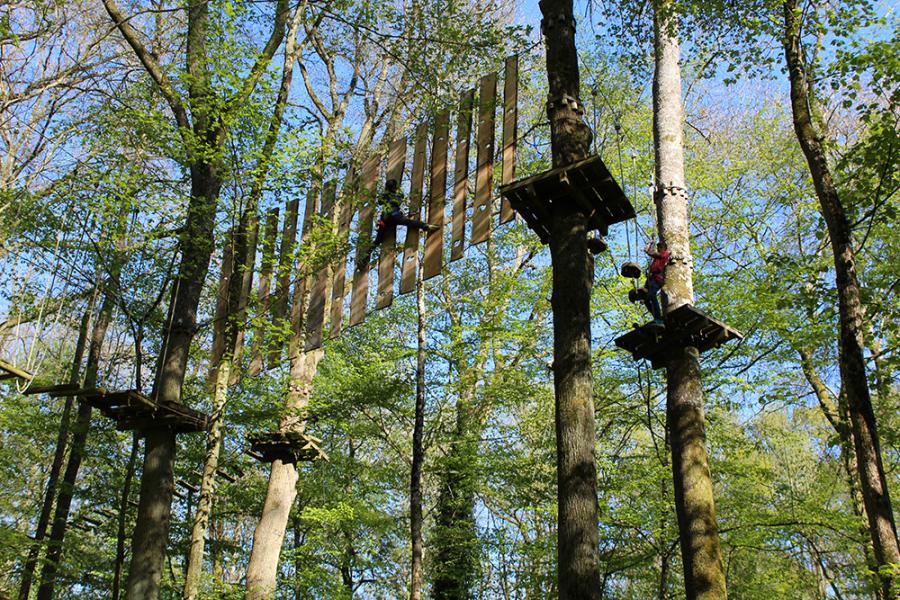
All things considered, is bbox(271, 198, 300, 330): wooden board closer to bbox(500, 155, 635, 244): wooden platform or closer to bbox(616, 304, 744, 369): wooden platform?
bbox(500, 155, 635, 244): wooden platform

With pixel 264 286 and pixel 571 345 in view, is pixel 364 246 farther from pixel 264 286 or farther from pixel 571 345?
pixel 571 345

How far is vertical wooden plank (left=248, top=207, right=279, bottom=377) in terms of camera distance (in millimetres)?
9516

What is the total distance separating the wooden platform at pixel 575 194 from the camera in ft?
17.7

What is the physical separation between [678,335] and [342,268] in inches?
176

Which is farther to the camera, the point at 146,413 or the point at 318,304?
the point at 318,304

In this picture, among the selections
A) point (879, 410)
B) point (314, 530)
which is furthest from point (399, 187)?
point (314, 530)

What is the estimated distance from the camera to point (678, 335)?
20.8 ft

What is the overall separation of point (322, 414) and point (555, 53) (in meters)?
7.11

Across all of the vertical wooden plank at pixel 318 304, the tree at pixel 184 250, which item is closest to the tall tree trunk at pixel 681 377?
the vertical wooden plank at pixel 318 304

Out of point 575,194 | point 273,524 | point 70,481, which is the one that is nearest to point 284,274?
point 273,524

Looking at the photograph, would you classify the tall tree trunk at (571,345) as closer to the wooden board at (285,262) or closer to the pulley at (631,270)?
the pulley at (631,270)

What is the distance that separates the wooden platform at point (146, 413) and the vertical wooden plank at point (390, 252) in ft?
7.89

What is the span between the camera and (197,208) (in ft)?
27.9

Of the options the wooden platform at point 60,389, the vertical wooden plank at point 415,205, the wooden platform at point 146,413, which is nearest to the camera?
the wooden platform at point 60,389
